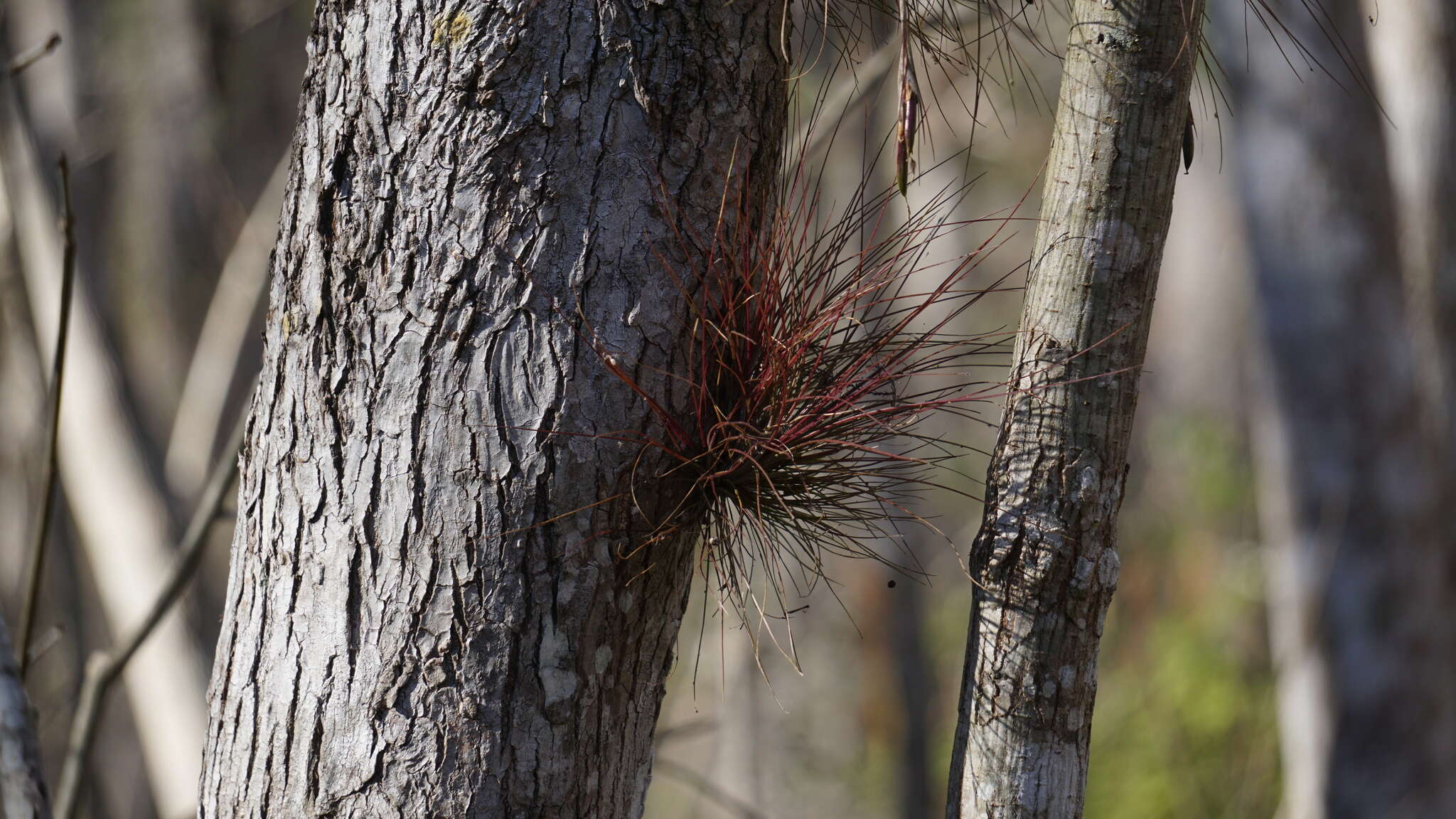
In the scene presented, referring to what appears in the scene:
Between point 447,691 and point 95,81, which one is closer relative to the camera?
point 447,691

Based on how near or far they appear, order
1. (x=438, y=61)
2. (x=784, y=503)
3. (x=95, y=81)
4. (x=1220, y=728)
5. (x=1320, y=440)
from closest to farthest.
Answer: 1. (x=438, y=61)
2. (x=784, y=503)
3. (x=1320, y=440)
4. (x=1220, y=728)
5. (x=95, y=81)

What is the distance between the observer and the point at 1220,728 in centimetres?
496

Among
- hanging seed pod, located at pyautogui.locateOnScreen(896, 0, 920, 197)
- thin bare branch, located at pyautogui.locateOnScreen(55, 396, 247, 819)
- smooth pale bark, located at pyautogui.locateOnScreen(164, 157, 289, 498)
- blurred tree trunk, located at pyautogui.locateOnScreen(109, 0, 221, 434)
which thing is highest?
→ blurred tree trunk, located at pyautogui.locateOnScreen(109, 0, 221, 434)

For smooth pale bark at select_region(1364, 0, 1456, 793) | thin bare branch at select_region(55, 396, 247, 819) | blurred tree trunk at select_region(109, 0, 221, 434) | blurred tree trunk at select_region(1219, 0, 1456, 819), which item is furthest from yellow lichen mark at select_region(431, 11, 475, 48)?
smooth pale bark at select_region(1364, 0, 1456, 793)

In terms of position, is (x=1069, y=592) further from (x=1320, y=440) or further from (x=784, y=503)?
(x=1320, y=440)

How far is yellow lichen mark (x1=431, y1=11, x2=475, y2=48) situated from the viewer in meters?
0.91

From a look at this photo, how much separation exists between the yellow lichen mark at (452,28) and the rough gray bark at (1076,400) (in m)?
0.59

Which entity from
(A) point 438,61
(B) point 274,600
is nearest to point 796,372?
(A) point 438,61

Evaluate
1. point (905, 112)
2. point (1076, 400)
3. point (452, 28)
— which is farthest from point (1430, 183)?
point (452, 28)

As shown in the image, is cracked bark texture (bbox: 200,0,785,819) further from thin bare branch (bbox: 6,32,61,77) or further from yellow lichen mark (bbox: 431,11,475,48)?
thin bare branch (bbox: 6,32,61,77)

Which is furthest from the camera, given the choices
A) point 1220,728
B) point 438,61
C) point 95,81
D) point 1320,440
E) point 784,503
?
point 95,81

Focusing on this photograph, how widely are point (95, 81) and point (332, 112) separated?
21.1ft

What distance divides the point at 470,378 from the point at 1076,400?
59cm

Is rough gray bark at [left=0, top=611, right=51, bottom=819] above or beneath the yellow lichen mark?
beneath
